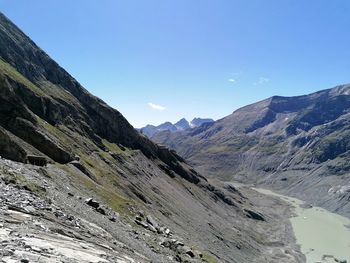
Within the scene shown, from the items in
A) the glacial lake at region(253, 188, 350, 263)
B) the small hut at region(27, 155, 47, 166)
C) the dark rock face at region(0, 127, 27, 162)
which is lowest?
the glacial lake at region(253, 188, 350, 263)

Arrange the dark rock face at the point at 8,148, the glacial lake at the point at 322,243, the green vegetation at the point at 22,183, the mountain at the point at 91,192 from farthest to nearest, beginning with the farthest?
1. the glacial lake at the point at 322,243
2. the dark rock face at the point at 8,148
3. the green vegetation at the point at 22,183
4. the mountain at the point at 91,192

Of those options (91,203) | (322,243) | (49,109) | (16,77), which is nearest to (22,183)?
(91,203)

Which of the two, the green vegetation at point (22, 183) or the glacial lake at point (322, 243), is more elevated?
the green vegetation at point (22, 183)

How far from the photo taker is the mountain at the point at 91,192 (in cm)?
2817

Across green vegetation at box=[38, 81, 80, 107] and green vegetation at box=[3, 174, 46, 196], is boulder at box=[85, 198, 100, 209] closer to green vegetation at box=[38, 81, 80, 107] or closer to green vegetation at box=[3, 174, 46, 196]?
green vegetation at box=[3, 174, 46, 196]

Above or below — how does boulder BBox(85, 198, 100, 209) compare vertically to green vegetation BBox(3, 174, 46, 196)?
below

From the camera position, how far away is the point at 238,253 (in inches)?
4304

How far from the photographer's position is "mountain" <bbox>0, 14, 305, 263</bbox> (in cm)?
2817

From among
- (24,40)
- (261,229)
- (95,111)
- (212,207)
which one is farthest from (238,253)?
(24,40)

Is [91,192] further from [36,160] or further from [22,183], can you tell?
[22,183]

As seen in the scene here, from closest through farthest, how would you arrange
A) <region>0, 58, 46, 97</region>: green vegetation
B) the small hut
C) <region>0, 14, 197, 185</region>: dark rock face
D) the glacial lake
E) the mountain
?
the mountain → the small hut → <region>0, 14, 197, 185</region>: dark rock face → <region>0, 58, 46, 97</region>: green vegetation → the glacial lake

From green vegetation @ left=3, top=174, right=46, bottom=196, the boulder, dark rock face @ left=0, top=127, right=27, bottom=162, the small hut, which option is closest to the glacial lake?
the small hut

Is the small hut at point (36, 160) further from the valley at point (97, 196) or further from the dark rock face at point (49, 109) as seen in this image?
the dark rock face at point (49, 109)

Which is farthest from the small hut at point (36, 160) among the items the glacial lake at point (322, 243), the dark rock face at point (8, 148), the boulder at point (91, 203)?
the glacial lake at point (322, 243)
